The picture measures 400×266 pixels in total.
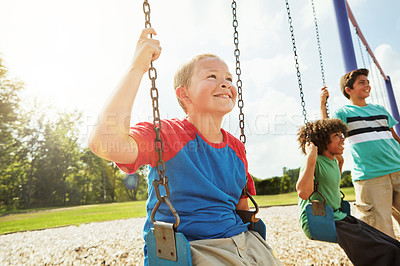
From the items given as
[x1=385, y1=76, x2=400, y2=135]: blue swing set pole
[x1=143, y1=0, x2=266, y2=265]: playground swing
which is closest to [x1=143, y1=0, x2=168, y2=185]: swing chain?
[x1=143, y1=0, x2=266, y2=265]: playground swing

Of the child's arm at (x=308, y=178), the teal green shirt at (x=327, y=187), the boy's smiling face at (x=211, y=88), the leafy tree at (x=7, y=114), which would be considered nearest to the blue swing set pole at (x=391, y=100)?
the teal green shirt at (x=327, y=187)

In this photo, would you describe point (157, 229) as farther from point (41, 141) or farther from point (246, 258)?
point (41, 141)

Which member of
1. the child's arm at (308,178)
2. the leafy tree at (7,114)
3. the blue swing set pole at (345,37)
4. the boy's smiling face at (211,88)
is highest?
the leafy tree at (7,114)

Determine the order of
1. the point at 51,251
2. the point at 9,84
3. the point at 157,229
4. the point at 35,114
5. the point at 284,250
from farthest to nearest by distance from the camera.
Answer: the point at 35,114
the point at 9,84
the point at 51,251
the point at 284,250
the point at 157,229

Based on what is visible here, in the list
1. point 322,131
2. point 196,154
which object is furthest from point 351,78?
point 196,154

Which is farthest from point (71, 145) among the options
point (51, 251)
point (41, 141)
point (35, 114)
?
point (51, 251)

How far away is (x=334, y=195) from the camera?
2.55 metres

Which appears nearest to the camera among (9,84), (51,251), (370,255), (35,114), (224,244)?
(224,244)

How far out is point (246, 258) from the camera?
135 cm

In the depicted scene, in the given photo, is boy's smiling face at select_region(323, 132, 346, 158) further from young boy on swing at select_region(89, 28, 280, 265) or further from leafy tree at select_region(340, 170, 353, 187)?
leafy tree at select_region(340, 170, 353, 187)

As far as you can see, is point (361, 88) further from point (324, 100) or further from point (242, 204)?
point (242, 204)

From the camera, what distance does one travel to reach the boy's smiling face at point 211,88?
160 cm

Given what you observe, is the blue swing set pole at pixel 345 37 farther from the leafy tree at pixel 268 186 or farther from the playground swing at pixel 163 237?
the leafy tree at pixel 268 186

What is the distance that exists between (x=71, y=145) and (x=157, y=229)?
30507mm
